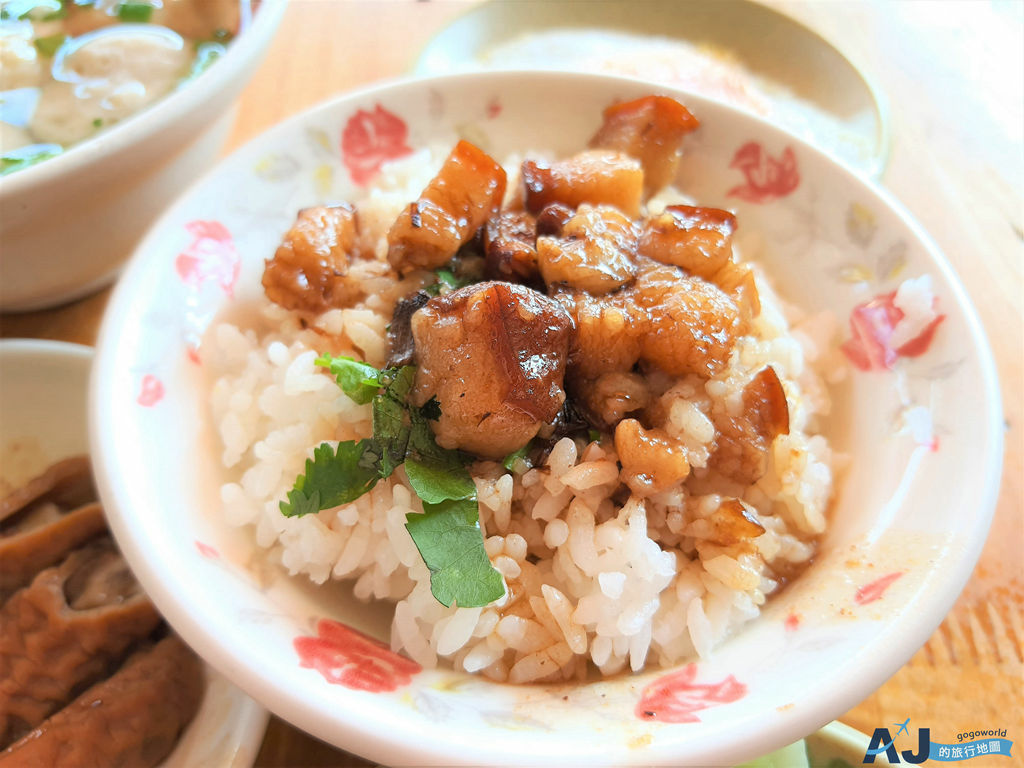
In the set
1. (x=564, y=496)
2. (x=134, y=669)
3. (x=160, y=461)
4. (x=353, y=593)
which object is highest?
(x=564, y=496)

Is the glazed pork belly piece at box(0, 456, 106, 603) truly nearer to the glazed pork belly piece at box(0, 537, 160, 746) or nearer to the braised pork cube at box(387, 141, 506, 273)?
the glazed pork belly piece at box(0, 537, 160, 746)

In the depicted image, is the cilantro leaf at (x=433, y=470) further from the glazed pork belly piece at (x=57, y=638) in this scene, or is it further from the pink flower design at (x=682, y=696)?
the glazed pork belly piece at (x=57, y=638)

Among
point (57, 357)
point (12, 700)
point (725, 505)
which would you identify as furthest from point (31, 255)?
point (725, 505)

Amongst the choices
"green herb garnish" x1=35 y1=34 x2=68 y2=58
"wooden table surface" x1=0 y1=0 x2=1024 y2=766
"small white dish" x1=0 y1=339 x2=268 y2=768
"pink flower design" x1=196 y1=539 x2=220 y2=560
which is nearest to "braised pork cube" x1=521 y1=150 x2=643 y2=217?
"pink flower design" x1=196 y1=539 x2=220 y2=560

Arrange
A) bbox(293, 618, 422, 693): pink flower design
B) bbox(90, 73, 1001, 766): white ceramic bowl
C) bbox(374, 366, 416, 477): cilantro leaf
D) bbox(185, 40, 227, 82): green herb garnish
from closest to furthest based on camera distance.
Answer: bbox(90, 73, 1001, 766): white ceramic bowl
bbox(293, 618, 422, 693): pink flower design
bbox(374, 366, 416, 477): cilantro leaf
bbox(185, 40, 227, 82): green herb garnish

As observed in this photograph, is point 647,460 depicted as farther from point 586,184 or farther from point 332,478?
point 586,184

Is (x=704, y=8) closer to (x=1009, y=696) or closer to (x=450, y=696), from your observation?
(x=1009, y=696)
